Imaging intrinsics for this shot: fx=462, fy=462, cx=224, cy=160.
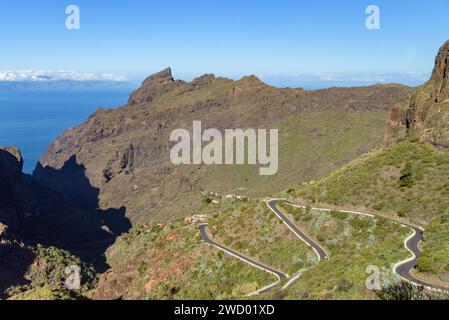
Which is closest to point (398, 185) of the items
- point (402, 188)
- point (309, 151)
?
point (402, 188)

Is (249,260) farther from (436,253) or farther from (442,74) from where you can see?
(442,74)

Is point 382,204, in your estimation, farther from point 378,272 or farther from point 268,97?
point 268,97

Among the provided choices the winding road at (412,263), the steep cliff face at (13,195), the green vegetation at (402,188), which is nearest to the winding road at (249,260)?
the winding road at (412,263)

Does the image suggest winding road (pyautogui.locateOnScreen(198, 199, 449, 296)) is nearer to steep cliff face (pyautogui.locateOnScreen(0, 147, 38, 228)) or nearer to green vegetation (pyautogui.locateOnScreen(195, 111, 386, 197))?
green vegetation (pyautogui.locateOnScreen(195, 111, 386, 197))

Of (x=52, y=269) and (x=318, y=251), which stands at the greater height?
(x=318, y=251)

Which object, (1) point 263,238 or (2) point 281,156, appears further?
(2) point 281,156
